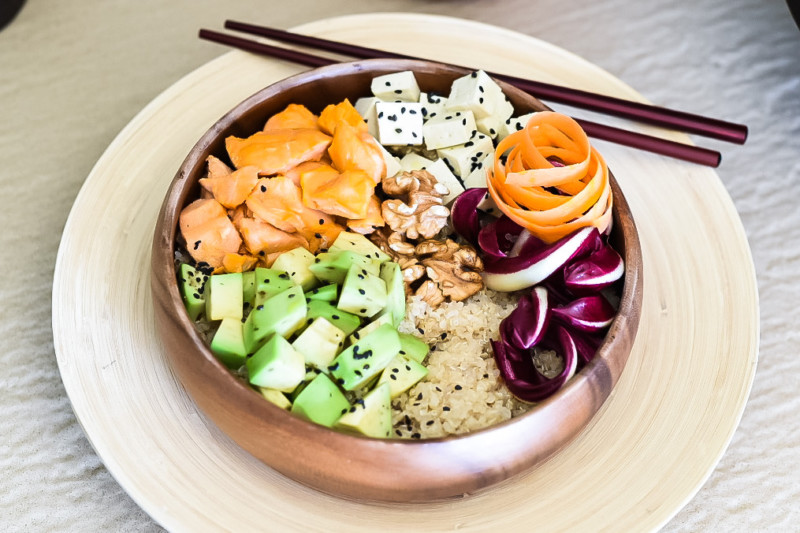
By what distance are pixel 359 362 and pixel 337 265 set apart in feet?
0.70

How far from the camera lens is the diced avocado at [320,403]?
1327 mm

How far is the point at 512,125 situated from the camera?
5.66 ft

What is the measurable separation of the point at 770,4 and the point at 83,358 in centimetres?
247

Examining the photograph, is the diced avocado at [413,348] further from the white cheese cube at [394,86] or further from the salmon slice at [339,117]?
the white cheese cube at [394,86]

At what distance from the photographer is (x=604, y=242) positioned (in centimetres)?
156

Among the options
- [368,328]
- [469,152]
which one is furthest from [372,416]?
[469,152]

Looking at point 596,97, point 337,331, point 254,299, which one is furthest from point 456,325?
point 596,97

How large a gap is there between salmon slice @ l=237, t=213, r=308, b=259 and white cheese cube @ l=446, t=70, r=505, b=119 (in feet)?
1.56

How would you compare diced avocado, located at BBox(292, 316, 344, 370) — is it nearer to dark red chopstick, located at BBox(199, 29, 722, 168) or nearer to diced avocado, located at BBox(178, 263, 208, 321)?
diced avocado, located at BBox(178, 263, 208, 321)

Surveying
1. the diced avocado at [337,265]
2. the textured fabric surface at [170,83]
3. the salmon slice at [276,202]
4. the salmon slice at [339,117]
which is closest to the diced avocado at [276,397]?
the diced avocado at [337,265]

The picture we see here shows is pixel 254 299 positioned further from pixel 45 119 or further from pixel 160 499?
pixel 45 119

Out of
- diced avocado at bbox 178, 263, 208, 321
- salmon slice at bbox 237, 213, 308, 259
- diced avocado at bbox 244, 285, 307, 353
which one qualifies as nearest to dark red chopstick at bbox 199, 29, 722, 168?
salmon slice at bbox 237, 213, 308, 259

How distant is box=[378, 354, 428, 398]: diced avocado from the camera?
4.63ft

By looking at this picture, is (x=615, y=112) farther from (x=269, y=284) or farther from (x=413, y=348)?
(x=269, y=284)
